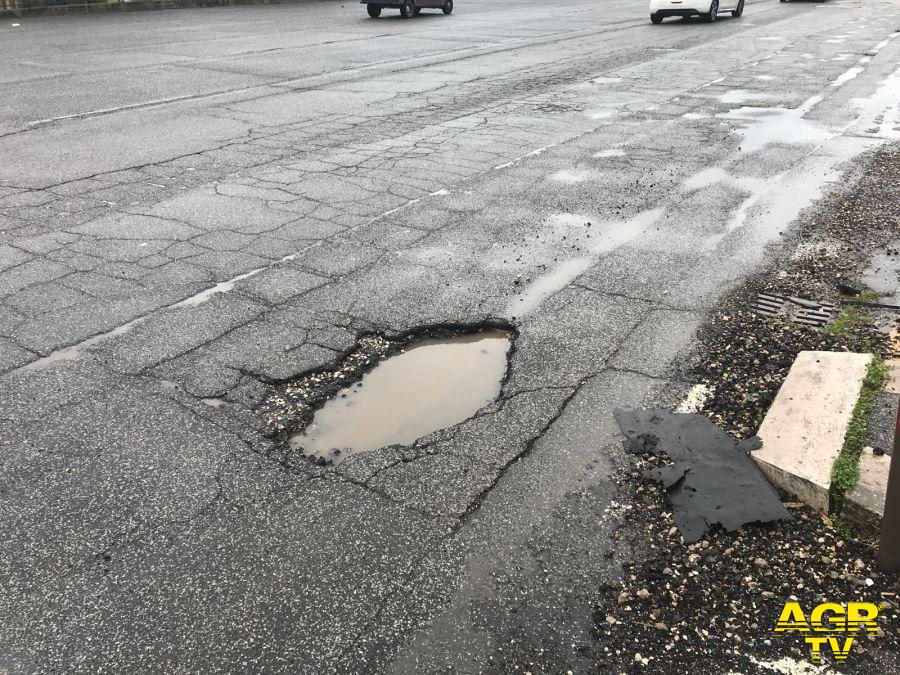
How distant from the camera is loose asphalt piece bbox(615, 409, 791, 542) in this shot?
2984 millimetres

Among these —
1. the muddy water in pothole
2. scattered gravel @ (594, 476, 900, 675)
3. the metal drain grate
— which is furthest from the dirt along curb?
the muddy water in pothole

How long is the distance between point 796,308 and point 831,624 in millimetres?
2850

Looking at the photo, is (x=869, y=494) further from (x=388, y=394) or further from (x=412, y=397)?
(x=388, y=394)

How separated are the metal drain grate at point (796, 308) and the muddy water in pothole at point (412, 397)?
1.85 m

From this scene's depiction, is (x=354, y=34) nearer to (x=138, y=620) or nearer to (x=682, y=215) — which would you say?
(x=682, y=215)

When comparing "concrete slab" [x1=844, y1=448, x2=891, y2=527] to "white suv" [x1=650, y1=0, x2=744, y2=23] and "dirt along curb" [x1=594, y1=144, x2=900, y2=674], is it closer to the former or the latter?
"dirt along curb" [x1=594, y1=144, x2=900, y2=674]

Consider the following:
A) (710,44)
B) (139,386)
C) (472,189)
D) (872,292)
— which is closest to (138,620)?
(139,386)

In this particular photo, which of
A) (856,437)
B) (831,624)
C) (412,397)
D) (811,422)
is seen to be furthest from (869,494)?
(412,397)

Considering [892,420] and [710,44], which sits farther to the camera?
[710,44]

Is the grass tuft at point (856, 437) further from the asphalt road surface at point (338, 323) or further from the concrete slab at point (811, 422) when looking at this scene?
the asphalt road surface at point (338, 323)

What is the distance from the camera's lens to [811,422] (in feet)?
11.2

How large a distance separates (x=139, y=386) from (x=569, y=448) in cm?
236

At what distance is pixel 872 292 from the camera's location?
5.09m

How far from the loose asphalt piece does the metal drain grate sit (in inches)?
61.4
